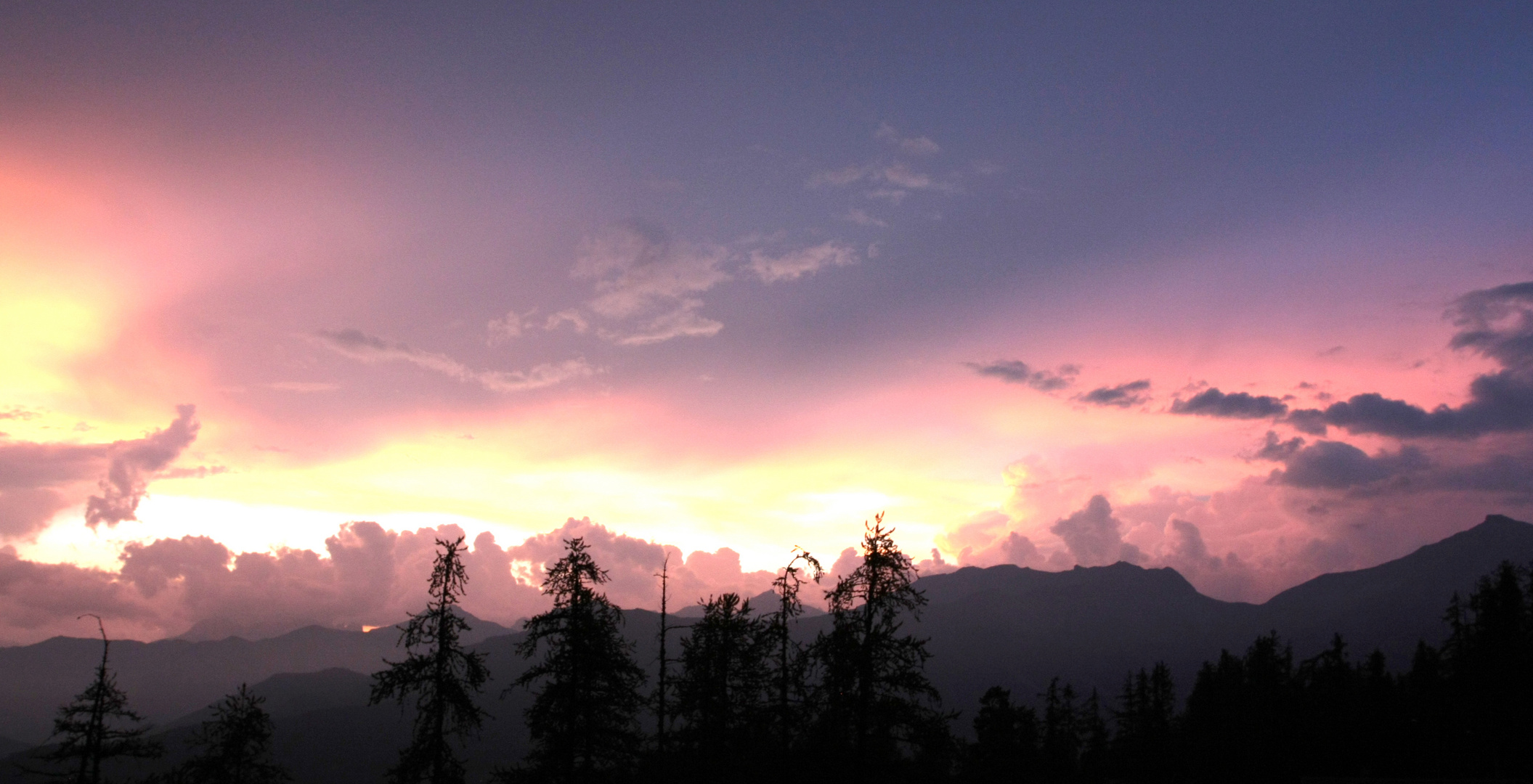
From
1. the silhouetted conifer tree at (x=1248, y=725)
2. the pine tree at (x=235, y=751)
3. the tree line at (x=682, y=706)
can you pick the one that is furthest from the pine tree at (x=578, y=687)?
the silhouetted conifer tree at (x=1248, y=725)

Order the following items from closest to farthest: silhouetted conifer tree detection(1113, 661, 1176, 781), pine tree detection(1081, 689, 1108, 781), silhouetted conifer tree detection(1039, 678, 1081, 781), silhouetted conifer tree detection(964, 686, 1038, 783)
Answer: silhouetted conifer tree detection(964, 686, 1038, 783), silhouetted conifer tree detection(1039, 678, 1081, 781), silhouetted conifer tree detection(1113, 661, 1176, 781), pine tree detection(1081, 689, 1108, 781)

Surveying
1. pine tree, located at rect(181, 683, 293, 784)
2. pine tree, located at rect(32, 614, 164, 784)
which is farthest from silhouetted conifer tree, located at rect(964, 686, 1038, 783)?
pine tree, located at rect(32, 614, 164, 784)

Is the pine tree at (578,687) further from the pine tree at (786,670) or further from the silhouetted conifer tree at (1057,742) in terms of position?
the silhouetted conifer tree at (1057,742)

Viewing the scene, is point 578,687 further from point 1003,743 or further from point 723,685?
point 1003,743

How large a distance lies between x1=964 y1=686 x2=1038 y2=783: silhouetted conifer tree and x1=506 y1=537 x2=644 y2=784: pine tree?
33028 mm

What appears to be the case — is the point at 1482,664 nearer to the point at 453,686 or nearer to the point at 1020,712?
the point at 1020,712

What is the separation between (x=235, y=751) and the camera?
36.8 meters

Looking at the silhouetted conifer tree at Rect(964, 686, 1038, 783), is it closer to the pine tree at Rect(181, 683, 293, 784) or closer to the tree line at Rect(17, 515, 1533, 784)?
the tree line at Rect(17, 515, 1533, 784)

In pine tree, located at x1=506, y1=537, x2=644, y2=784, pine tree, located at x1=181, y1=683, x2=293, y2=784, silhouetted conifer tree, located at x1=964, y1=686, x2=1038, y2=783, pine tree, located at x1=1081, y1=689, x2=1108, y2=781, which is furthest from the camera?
pine tree, located at x1=1081, y1=689, x2=1108, y2=781

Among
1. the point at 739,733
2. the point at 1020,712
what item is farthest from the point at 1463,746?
the point at 739,733

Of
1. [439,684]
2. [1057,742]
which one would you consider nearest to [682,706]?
[439,684]

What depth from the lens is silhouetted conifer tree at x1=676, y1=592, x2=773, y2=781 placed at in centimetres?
3394

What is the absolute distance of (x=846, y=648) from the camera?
82.1 feet

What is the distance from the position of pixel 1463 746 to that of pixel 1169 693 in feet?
76.6
